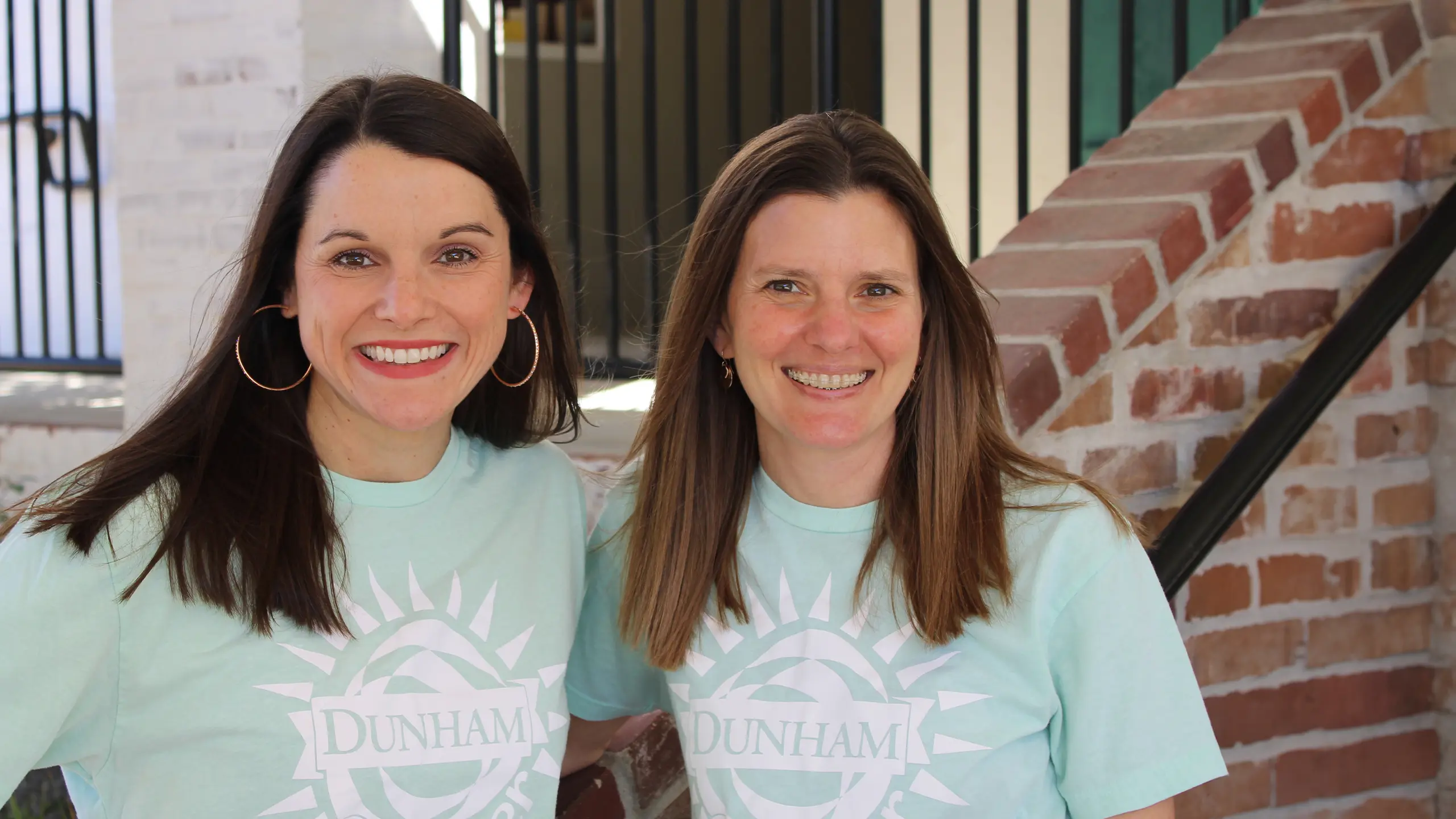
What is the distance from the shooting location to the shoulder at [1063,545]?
1472 millimetres

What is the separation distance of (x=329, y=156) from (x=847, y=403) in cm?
63

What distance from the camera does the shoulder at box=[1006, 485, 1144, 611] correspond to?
147 cm

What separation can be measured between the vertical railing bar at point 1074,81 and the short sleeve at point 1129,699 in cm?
133

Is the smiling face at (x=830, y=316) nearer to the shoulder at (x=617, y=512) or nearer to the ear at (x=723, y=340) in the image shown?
the ear at (x=723, y=340)

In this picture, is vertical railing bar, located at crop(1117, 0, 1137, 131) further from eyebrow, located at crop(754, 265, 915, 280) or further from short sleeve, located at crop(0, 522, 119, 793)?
short sleeve, located at crop(0, 522, 119, 793)

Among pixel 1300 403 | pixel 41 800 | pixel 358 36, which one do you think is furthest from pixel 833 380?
pixel 41 800

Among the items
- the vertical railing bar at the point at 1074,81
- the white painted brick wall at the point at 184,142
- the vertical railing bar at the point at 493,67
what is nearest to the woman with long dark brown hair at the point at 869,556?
the vertical railing bar at the point at 1074,81

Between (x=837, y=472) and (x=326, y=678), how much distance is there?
602mm

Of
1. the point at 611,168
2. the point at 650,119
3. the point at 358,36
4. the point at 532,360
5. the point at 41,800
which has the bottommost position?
the point at 41,800

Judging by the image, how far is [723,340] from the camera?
168cm

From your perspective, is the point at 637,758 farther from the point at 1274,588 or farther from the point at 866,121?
the point at 1274,588

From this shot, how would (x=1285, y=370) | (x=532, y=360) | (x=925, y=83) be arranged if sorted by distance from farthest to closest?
1. (x=925, y=83)
2. (x=1285, y=370)
3. (x=532, y=360)

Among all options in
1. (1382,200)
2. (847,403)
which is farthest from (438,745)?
(1382,200)

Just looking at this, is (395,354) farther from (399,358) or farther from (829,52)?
(829,52)
